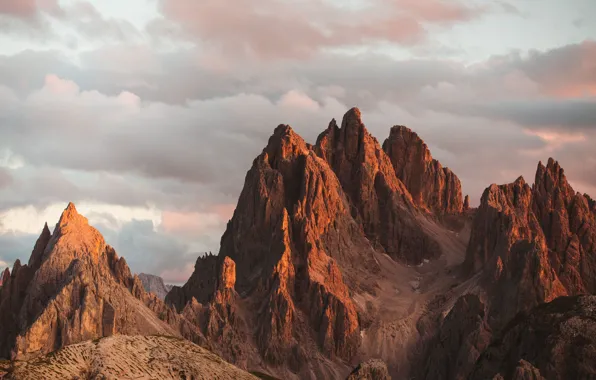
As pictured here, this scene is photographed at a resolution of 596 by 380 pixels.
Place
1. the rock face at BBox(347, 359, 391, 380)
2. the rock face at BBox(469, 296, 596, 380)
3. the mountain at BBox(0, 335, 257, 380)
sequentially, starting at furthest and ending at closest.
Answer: the rock face at BBox(347, 359, 391, 380)
the rock face at BBox(469, 296, 596, 380)
the mountain at BBox(0, 335, 257, 380)

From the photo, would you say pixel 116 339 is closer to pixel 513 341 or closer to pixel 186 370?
pixel 186 370

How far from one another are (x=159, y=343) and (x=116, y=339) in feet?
26.2

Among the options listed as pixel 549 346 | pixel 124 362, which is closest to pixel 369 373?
pixel 549 346

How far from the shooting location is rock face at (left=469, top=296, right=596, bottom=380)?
156625 millimetres

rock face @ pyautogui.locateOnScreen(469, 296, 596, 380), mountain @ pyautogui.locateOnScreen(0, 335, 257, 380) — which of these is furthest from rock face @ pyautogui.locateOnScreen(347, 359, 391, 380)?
mountain @ pyautogui.locateOnScreen(0, 335, 257, 380)

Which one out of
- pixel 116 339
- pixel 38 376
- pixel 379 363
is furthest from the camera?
pixel 379 363

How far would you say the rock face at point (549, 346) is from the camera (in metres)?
157

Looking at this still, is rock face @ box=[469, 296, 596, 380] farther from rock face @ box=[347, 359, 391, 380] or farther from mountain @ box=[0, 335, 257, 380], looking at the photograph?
mountain @ box=[0, 335, 257, 380]

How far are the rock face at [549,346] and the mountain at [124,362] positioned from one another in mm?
38373

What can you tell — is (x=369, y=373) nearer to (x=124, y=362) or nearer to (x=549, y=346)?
(x=549, y=346)

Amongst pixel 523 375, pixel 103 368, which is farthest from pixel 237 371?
pixel 523 375

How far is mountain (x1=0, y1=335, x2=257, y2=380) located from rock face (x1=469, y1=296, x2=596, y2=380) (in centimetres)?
3837

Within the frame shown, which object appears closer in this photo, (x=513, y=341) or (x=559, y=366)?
(x=559, y=366)

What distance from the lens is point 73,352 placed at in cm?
15888
